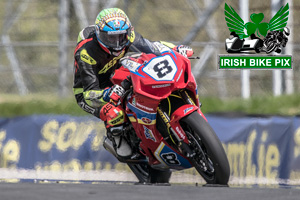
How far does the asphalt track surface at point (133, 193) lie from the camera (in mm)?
4664

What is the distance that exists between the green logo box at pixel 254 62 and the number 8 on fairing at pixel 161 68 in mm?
3572

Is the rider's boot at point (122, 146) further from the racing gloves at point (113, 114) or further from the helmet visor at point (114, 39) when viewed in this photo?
the helmet visor at point (114, 39)

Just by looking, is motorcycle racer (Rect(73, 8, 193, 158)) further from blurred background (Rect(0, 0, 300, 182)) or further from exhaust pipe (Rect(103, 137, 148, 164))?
blurred background (Rect(0, 0, 300, 182))

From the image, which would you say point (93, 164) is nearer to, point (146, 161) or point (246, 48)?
point (146, 161)

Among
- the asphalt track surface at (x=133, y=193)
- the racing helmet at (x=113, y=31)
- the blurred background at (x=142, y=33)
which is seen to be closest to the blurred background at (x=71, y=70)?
the blurred background at (x=142, y=33)

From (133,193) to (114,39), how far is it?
2331 millimetres

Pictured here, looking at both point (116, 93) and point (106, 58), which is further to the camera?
point (106, 58)

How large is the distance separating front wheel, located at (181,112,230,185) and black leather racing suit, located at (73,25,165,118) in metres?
1.08

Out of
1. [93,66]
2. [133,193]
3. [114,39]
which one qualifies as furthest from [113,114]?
[133,193]

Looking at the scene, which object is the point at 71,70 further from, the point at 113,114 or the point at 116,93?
the point at 116,93

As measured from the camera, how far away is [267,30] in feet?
31.8

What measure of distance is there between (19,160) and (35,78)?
77.6 inches

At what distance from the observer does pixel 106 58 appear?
702 centimetres

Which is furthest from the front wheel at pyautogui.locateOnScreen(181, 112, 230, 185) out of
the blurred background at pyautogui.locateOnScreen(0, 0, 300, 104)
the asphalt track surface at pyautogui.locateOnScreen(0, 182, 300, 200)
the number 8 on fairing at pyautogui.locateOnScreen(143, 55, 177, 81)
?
the blurred background at pyautogui.locateOnScreen(0, 0, 300, 104)
